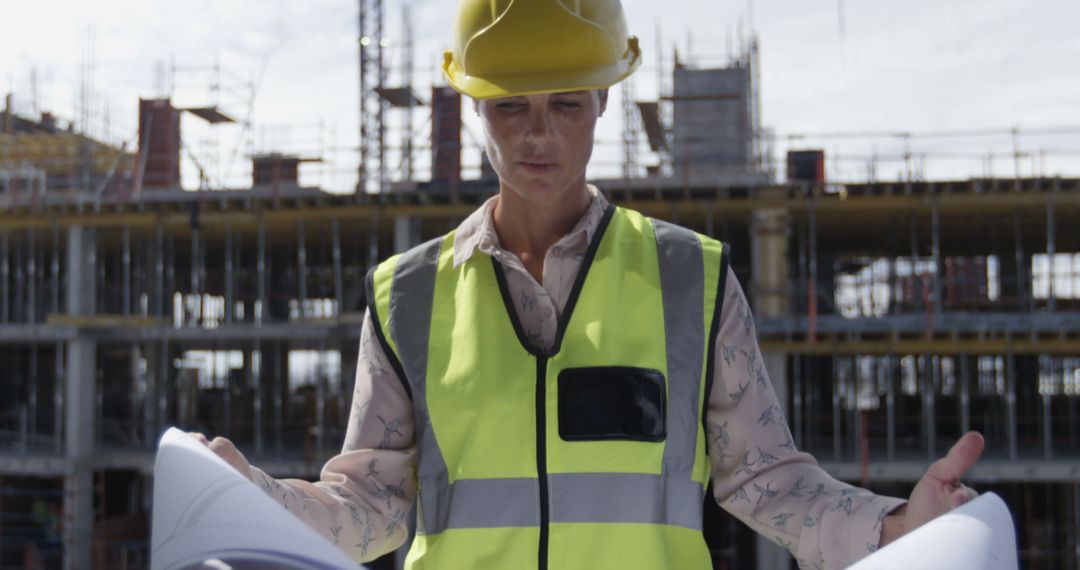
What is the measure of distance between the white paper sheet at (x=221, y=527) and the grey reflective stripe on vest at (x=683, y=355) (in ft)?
2.21

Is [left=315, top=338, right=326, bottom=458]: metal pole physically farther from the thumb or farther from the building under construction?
the thumb

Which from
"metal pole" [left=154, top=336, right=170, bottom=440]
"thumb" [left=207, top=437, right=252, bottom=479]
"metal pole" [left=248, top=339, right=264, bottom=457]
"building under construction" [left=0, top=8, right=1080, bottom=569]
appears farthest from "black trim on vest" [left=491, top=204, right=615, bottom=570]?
"metal pole" [left=154, top=336, right=170, bottom=440]

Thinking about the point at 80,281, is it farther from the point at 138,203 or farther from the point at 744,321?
the point at 744,321

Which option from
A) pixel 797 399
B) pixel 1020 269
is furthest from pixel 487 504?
pixel 1020 269

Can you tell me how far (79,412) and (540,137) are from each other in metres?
17.6

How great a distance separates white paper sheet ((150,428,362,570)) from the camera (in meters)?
1.09

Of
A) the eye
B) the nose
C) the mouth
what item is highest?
the eye

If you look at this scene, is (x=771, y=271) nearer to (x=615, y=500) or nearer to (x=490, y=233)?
(x=490, y=233)

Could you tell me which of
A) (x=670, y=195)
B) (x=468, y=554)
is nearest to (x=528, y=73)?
(x=468, y=554)

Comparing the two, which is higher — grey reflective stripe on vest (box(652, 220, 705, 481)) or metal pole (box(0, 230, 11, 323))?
metal pole (box(0, 230, 11, 323))

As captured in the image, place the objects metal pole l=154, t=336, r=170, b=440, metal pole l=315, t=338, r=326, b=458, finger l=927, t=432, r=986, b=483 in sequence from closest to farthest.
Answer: finger l=927, t=432, r=986, b=483 → metal pole l=315, t=338, r=326, b=458 → metal pole l=154, t=336, r=170, b=440

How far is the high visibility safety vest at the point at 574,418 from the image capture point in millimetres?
1541

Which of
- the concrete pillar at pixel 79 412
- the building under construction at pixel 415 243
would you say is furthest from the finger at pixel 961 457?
the concrete pillar at pixel 79 412

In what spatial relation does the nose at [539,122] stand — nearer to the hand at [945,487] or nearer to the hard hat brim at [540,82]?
the hard hat brim at [540,82]
